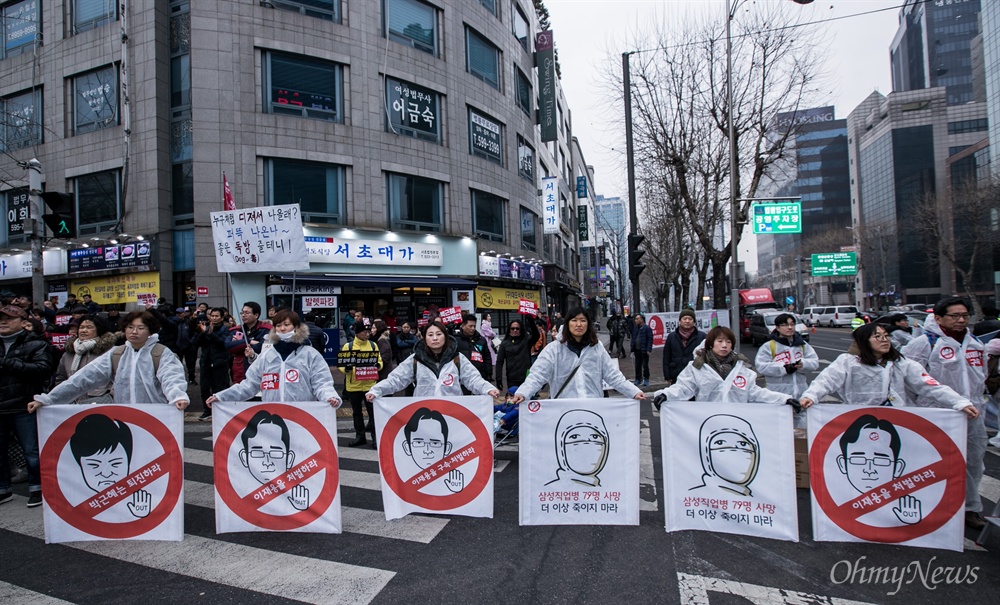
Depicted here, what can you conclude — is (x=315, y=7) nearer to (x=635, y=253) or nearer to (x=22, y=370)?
(x=635, y=253)

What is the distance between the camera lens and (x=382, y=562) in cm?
351

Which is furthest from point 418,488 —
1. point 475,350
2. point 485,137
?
point 485,137

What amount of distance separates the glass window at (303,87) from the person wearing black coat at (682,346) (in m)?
15.0

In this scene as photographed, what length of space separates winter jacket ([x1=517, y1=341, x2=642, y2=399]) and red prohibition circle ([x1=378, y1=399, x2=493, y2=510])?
28.2 inches

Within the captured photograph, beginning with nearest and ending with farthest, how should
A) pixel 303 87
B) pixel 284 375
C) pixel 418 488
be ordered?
pixel 418 488, pixel 284 375, pixel 303 87

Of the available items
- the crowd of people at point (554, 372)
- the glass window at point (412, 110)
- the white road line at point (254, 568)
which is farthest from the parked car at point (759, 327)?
the white road line at point (254, 568)

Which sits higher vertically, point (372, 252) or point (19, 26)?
point (19, 26)

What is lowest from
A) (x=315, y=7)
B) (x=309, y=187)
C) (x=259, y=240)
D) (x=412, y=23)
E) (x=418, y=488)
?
(x=418, y=488)

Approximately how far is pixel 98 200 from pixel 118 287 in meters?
3.29

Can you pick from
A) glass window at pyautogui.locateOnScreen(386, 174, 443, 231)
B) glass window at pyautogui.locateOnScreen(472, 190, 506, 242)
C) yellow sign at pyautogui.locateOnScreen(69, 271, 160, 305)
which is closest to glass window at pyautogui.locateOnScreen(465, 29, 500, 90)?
glass window at pyautogui.locateOnScreen(472, 190, 506, 242)

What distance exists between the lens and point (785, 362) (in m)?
5.49

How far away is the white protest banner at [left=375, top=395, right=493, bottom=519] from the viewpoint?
4223 mm

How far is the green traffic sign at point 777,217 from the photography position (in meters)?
16.5

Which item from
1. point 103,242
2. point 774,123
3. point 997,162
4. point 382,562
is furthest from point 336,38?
point 997,162
